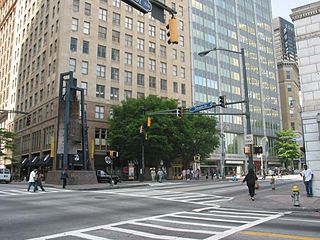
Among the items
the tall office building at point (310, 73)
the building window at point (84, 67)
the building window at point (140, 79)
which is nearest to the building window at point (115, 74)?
the building window at point (140, 79)

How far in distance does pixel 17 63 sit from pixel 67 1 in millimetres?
26644

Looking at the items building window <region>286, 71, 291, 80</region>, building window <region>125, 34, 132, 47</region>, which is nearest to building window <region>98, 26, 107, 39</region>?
building window <region>125, 34, 132, 47</region>

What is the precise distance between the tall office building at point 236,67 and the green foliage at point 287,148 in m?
3.54

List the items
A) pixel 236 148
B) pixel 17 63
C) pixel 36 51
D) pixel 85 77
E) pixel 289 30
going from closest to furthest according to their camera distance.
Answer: pixel 85 77 < pixel 36 51 < pixel 17 63 < pixel 236 148 < pixel 289 30

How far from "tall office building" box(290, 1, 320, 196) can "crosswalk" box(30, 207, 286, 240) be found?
26.7ft

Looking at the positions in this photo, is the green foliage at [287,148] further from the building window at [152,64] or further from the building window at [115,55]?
the building window at [115,55]

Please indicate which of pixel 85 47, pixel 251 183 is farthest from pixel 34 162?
pixel 251 183

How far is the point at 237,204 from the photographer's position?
1605cm

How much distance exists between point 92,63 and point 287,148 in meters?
54.6

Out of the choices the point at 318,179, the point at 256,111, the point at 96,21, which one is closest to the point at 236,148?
the point at 256,111

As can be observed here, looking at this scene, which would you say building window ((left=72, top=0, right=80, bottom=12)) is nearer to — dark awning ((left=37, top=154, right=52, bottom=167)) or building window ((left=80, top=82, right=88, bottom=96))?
building window ((left=80, top=82, right=88, bottom=96))

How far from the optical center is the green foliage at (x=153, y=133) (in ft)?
139

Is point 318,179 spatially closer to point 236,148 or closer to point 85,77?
point 85,77

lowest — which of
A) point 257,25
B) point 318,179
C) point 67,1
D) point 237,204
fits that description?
point 237,204
